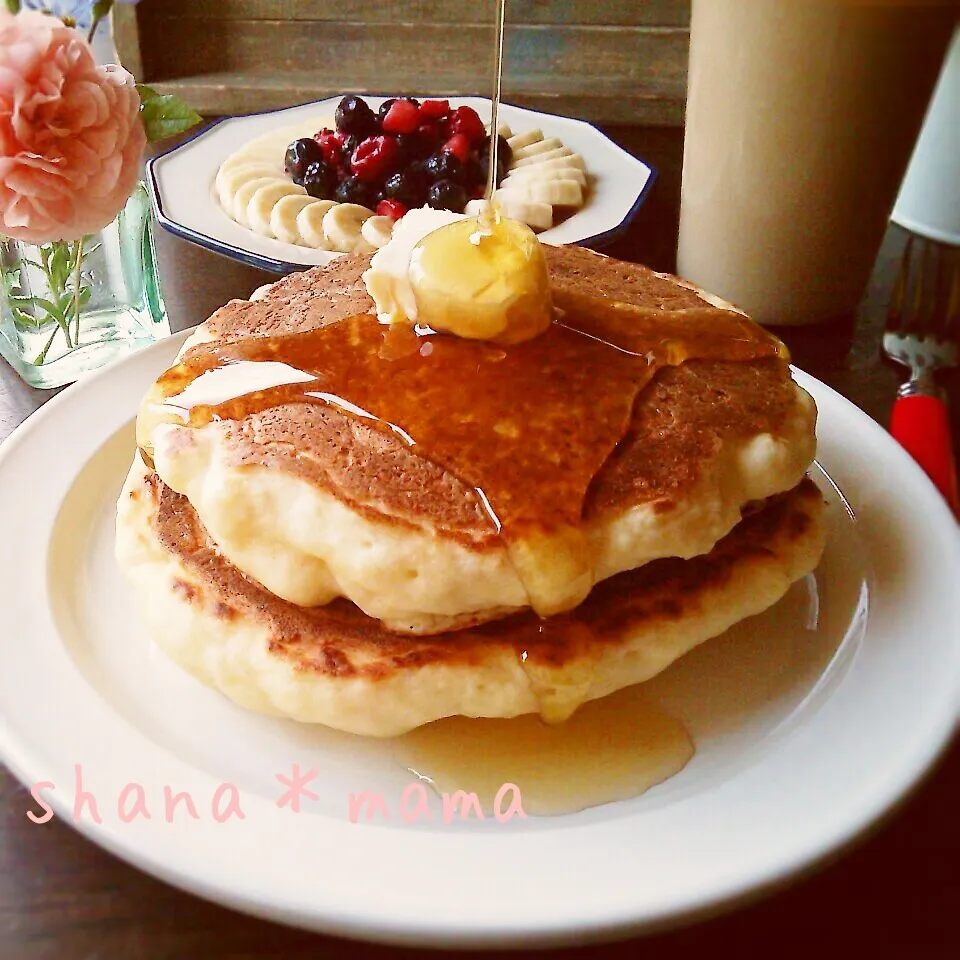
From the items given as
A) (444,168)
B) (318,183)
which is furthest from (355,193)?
(444,168)

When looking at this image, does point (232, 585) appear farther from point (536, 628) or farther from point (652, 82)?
point (652, 82)

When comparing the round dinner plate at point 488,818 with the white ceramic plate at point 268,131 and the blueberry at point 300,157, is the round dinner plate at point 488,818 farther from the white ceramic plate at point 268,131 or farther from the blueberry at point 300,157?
the blueberry at point 300,157

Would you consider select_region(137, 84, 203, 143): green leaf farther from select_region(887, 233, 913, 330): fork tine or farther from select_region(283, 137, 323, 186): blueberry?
select_region(887, 233, 913, 330): fork tine

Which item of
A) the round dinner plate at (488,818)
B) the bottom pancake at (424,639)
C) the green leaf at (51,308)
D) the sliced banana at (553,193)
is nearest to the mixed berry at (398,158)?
the sliced banana at (553,193)

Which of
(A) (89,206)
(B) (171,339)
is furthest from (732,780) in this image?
(A) (89,206)

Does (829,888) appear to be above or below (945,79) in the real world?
below

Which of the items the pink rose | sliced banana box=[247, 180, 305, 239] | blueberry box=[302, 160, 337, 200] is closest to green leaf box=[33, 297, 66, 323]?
the pink rose
